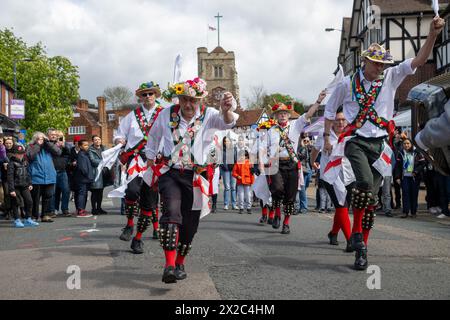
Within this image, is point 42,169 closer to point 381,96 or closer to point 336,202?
point 336,202

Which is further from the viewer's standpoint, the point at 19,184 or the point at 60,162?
the point at 60,162

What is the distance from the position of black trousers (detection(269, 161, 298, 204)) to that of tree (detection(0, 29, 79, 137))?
147ft

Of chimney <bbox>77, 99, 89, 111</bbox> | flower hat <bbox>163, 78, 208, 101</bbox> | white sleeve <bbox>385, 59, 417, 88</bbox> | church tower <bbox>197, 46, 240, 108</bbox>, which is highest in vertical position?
church tower <bbox>197, 46, 240, 108</bbox>

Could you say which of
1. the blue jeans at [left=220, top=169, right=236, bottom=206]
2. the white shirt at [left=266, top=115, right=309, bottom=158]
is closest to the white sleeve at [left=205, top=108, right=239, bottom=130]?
the white shirt at [left=266, top=115, right=309, bottom=158]

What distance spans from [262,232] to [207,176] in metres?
4.04

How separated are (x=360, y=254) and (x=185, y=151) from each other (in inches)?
86.7

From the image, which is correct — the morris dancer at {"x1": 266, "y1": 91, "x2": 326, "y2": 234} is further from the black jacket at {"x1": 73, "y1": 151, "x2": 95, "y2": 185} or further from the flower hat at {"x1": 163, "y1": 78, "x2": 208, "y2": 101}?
the black jacket at {"x1": 73, "y1": 151, "x2": 95, "y2": 185}

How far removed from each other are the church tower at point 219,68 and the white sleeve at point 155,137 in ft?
362

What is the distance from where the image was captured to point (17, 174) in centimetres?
1120

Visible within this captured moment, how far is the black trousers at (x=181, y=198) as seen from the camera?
17.3ft

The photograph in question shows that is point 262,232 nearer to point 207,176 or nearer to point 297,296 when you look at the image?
point 207,176

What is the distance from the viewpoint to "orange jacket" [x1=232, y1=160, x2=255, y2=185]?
1416 centimetres

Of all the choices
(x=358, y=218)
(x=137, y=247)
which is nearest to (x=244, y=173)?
(x=137, y=247)
